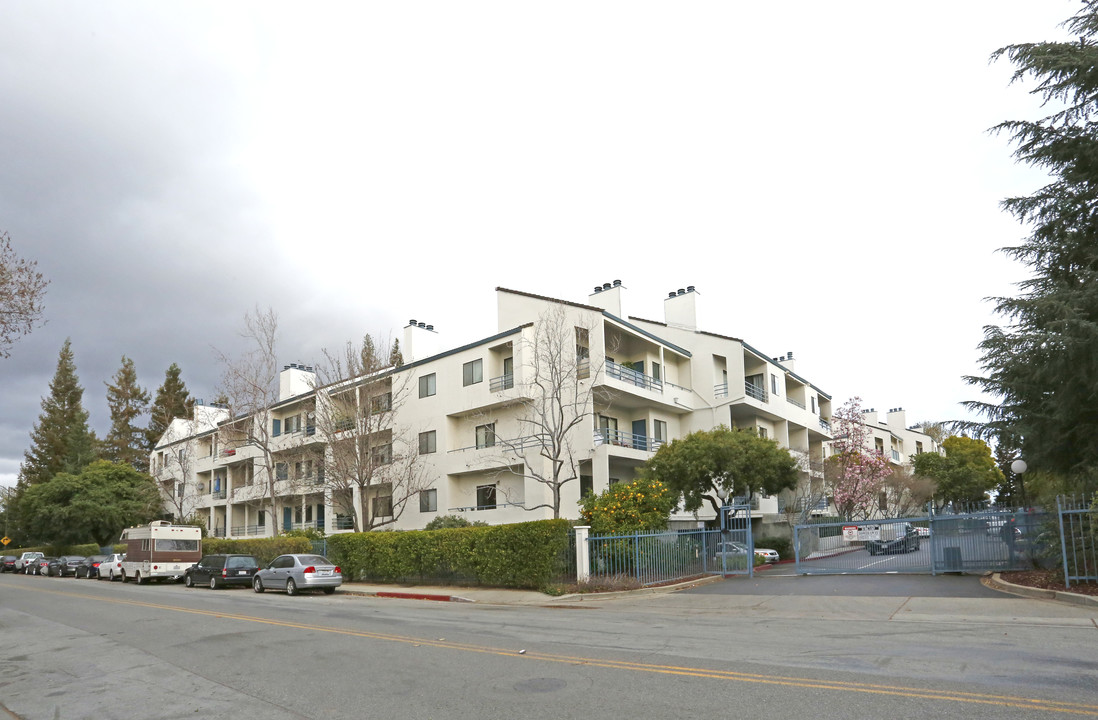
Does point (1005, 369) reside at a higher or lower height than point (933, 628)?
higher

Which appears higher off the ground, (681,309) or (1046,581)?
(681,309)

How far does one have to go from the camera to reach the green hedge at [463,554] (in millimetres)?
24062

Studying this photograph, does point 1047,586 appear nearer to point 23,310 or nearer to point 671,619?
point 671,619

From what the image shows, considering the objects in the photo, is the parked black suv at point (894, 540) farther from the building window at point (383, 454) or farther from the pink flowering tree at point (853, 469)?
the building window at point (383, 454)

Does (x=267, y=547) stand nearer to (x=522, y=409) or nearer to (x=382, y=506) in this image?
(x=382, y=506)

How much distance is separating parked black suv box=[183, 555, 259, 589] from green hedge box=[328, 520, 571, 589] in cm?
351

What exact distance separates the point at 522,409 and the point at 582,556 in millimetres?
14229

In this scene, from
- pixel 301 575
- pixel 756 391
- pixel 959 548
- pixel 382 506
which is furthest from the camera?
pixel 756 391

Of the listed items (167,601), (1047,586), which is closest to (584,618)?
(1047,586)

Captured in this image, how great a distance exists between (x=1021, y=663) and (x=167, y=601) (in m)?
23.9

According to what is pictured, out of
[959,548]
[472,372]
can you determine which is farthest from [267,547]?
[959,548]

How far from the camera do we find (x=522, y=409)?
123ft

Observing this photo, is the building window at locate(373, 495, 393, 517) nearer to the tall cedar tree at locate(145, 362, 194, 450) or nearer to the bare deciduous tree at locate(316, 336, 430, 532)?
the bare deciduous tree at locate(316, 336, 430, 532)

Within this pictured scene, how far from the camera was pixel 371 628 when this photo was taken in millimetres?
15320
